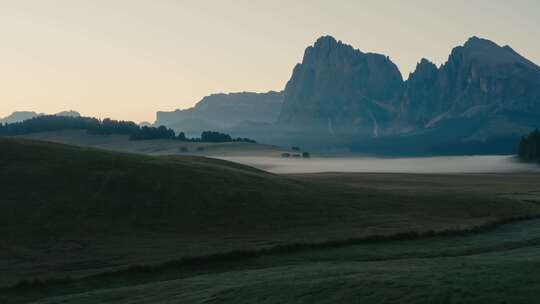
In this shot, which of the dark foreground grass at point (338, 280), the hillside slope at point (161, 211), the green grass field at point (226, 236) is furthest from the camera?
the hillside slope at point (161, 211)

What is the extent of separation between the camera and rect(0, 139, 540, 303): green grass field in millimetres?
29719

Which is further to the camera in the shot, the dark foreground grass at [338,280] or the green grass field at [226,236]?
the green grass field at [226,236]

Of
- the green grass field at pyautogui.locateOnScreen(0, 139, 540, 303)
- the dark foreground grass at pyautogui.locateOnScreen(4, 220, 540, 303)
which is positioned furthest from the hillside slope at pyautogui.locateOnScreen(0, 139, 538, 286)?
the dark foreground grass at pyautogui.locateOnScreen(4, 220, 540, 303)

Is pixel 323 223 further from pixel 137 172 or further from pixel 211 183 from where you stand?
pixel 137 172

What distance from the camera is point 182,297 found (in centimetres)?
3042

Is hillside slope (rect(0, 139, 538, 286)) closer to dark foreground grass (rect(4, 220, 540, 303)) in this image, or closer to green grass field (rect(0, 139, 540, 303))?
green grass field (rect(0, 139, 540, 303))

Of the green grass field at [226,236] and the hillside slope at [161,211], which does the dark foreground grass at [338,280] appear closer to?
the green grass field at [226,236]

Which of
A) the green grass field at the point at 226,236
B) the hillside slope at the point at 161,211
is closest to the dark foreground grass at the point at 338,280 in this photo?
the green grass field at the point at 226,236

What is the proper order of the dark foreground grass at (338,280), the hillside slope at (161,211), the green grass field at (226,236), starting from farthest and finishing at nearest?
the hillside slope at (161,211)
the green grass field at (226,236)
the dark foreground grass at (338,280)

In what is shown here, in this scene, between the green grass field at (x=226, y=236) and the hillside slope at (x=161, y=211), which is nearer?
the green grass field at (x=226, y=236)

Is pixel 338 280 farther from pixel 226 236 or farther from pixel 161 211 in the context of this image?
pixel 161 211

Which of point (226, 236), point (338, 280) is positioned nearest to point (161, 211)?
point (226, 236)

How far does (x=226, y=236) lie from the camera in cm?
5128

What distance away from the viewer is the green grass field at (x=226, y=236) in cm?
2972
